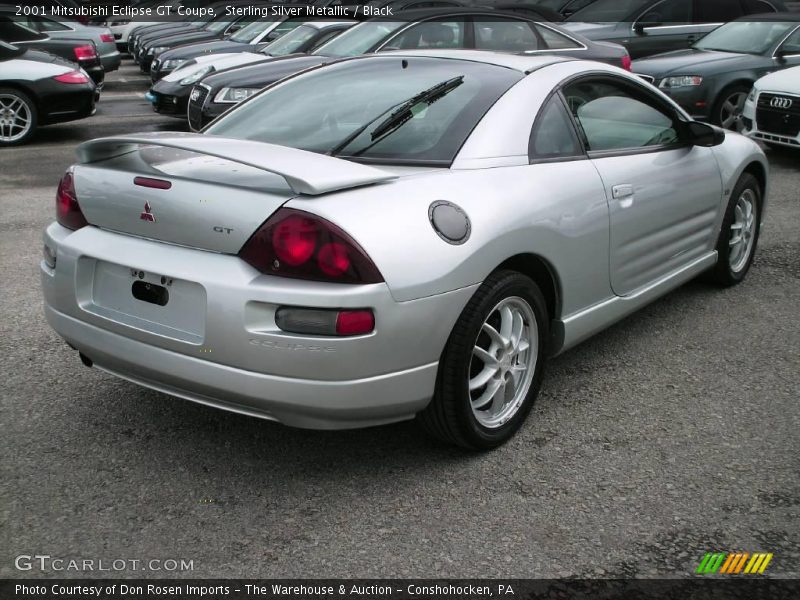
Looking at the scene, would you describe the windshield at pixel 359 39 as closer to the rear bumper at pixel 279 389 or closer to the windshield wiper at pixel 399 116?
the windshield wiper at pixel 399 116

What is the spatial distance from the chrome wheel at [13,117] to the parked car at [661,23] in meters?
8.14

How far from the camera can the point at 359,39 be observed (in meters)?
9.66

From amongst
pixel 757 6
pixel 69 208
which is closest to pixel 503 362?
pixel 69 208

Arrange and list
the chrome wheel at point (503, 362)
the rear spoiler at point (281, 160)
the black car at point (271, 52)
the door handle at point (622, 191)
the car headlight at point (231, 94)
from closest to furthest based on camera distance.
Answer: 1. the rear spoiler at point (281, 160)
2. the chrome wheel at point (503, 362)
3. the door handle at point (622, 191)
4. the car headlight at point (231, 94)
5. the black car at point (271, 52)

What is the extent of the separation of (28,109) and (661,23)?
30.1 ft

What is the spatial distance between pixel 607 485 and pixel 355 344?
41.7 inches

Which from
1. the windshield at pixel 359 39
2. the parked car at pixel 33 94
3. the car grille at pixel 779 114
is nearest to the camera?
the car grille at pixel 779 114

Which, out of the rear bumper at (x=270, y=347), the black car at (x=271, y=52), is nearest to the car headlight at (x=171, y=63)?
the black car at (x=271, y=52)

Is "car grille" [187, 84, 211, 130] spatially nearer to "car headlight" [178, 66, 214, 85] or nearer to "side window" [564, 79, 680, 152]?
"car headlight" [178, 66, 214, 85]

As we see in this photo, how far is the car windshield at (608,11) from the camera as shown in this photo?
1388cm

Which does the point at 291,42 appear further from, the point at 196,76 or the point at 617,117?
the point at 617,117

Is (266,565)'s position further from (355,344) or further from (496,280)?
(496,280)

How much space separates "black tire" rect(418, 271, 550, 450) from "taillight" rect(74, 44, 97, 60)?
41.6ft

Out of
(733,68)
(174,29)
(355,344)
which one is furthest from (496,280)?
(174,29)
